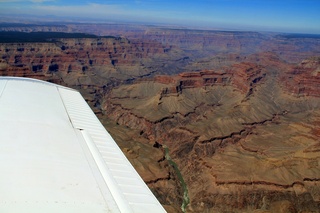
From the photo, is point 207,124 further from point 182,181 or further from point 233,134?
point 182,181

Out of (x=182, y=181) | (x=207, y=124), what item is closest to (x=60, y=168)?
(x=182, y=181)

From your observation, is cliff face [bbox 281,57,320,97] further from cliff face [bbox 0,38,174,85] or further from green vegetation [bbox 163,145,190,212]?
cliff face [bbox 0,38,174,85]

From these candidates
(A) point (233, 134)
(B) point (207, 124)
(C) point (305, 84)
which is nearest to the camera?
(A) point (233, 134)

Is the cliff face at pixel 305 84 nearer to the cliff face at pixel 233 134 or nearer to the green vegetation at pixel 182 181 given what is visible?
the cliff face at pixel 233 134

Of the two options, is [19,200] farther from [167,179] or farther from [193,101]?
[193,101]

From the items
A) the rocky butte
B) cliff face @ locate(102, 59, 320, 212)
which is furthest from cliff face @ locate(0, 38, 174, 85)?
cliff face @ locate(102, 59, 320, 212)

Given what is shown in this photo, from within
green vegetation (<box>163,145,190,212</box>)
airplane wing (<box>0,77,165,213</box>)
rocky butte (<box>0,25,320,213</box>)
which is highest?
airplane wing (<box>0,77,165,213</box>)
